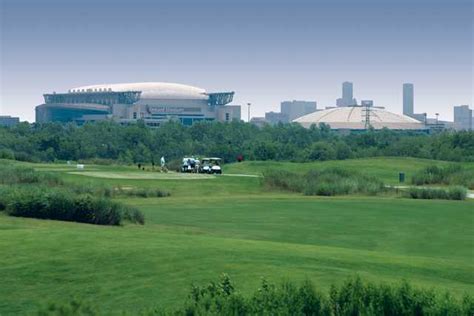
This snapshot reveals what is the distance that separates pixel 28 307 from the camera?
62.0 ft

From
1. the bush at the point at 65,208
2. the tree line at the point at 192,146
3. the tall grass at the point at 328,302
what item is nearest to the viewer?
the tall grass at the point at 328,302

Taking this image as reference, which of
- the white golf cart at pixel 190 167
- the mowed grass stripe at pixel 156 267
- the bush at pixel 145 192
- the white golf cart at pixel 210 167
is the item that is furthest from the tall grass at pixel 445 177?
the mowed grass stripe at pixel 156 267

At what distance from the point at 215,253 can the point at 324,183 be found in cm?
3609

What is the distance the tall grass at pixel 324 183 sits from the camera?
186 feet

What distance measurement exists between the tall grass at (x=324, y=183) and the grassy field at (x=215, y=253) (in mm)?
14497

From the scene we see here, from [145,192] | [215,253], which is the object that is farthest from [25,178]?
[215,253]

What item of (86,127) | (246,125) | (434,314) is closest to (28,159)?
(86,127)

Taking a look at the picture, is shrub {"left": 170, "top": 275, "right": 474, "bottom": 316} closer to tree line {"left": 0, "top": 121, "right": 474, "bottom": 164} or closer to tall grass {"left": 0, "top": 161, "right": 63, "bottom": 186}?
tall grass {"left": 0, "top": 161, "right": 63, "bottom": 186}

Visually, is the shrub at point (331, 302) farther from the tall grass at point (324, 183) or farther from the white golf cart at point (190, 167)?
the white golf cart at point (190, 167)

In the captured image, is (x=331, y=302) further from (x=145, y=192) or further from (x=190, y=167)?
(x=190, y=167)

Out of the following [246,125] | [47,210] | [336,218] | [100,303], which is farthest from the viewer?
[246,125]

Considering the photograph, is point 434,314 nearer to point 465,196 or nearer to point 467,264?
point 467,264

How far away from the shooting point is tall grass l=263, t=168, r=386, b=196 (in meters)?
56.8

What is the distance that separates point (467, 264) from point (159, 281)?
8.71 metres
